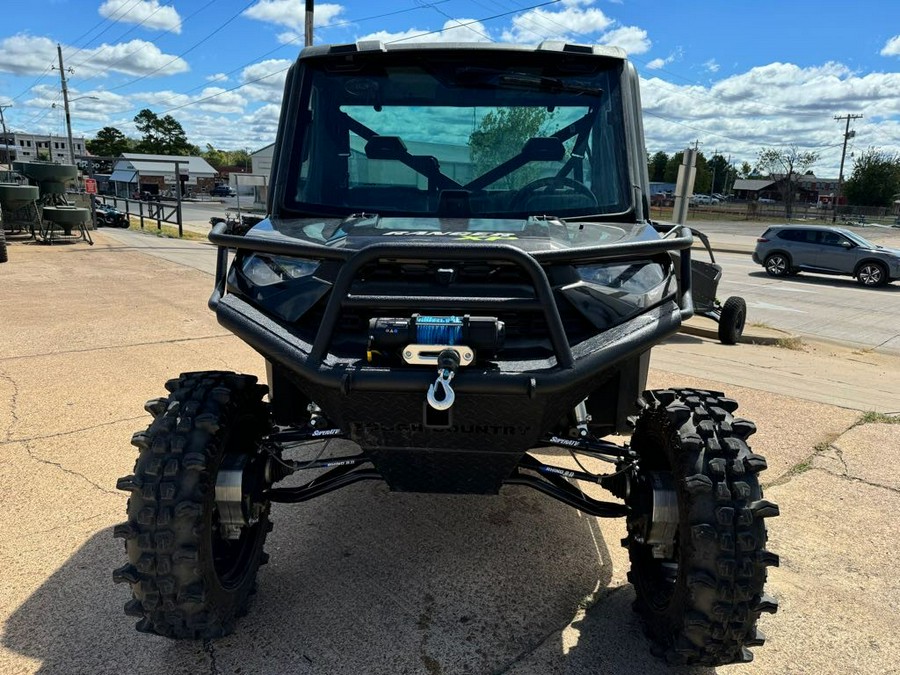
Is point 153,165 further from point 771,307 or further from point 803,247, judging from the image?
point 771,307

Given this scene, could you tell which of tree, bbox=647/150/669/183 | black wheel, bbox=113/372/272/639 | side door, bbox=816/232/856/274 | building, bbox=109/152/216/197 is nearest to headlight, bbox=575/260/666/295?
black wheel, bbox=113/372/272/639

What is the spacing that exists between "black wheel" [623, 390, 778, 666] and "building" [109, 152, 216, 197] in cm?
5898

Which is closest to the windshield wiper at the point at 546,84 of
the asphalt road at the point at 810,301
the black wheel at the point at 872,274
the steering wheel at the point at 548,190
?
the steering wheel at the point at 548,190

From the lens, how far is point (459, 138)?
327cm

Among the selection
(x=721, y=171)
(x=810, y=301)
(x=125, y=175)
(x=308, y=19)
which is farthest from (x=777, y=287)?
(x=721, y=171)

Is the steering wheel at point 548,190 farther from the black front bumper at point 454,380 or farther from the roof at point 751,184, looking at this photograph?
the roof at point 751,184

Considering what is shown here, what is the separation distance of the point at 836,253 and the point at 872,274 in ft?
3.75

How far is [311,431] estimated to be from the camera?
2.72 metres

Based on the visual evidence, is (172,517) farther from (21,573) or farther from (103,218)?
(103,218)

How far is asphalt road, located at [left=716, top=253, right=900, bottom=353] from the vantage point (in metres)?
12.0

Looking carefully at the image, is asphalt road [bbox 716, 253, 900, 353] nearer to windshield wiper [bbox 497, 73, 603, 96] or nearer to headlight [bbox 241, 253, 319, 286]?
windshield wiper [bbox 497, 73, 603, 96]

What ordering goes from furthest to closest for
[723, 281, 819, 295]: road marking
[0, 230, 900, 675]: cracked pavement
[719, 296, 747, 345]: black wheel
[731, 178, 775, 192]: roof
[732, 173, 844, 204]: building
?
[731, 178, 775, 192]: roof → [732, 173, 844, 204]: building → [723, 281, 819, 295]: road marking → [719, 296, 747, 345]: black wheel → [0, 230, 900, 675]: cracked pavement

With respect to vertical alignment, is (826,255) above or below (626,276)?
below

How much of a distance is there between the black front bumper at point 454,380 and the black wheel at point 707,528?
364 millimetres
